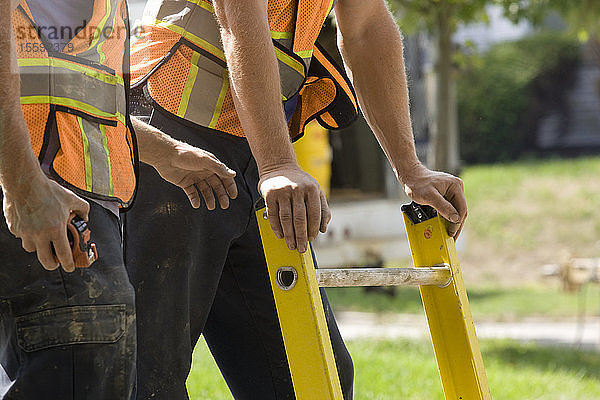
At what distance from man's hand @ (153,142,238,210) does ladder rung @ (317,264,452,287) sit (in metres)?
0.32

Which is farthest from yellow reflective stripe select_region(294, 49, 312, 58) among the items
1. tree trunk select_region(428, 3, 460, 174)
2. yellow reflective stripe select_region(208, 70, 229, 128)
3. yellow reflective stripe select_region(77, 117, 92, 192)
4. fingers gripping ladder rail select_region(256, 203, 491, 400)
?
tree trunk select_region(428, 3, 460, 174)

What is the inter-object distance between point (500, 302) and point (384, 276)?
7.87m

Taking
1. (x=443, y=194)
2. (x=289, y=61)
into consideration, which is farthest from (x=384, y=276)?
(x=289, y=61)

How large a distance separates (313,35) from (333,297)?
757 cm

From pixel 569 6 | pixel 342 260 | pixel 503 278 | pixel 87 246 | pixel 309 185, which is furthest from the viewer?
pixel 503 278

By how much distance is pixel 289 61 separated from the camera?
213 centimetres

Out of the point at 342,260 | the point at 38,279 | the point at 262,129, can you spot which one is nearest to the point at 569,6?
the point at 342,260

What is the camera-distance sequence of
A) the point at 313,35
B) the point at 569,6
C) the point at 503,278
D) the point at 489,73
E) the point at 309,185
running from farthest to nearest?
the point at 489,73 → the point at 503,278 → the point at 569,6 → the point at 313,35 → the point at 309,185

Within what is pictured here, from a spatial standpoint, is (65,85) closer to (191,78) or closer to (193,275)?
(191,78)

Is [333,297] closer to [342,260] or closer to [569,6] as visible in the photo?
[342,260]

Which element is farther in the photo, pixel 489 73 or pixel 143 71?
pixel 489 73

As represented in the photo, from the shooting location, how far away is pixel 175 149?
2031 mm

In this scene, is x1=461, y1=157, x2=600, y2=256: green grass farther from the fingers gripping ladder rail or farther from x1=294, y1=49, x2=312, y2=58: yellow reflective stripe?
x1=294, y1=49, x2=312, y2=58: yellow reflective stripe

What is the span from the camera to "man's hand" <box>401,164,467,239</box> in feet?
7.00
